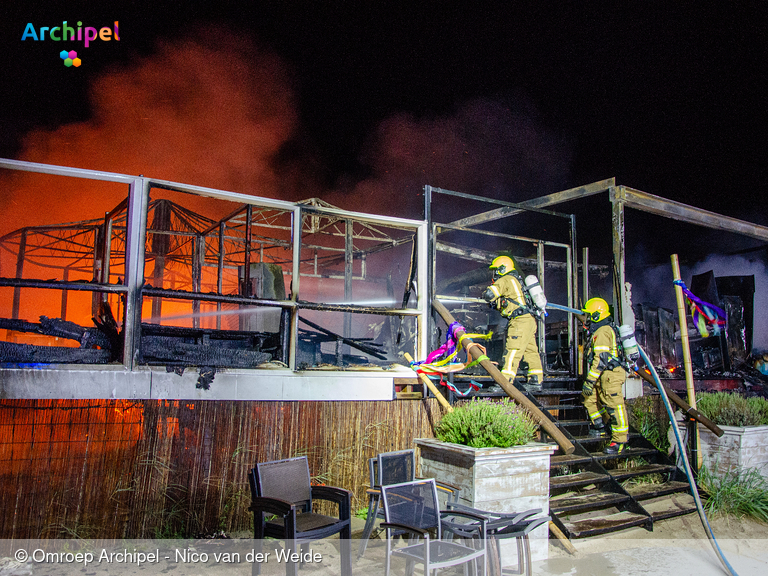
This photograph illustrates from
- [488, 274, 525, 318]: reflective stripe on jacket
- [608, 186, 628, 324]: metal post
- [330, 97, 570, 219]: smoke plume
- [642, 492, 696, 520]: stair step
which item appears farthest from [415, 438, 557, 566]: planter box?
[330, 97, 570, 219]: smoke plume

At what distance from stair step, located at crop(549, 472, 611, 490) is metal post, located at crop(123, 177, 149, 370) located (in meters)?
4.80

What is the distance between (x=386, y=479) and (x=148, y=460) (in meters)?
2.28

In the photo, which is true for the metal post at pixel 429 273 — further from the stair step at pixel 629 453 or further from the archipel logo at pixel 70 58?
the archipel logo at pixel 70 58

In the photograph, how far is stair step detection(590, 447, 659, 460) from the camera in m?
6.62

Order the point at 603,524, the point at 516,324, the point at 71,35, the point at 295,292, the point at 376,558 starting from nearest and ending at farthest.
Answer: the point at 376,558, the point at 603,524, the point at 295,292, the point at 516,324, the point at 71,35

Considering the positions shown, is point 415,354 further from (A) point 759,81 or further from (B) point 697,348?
(A) point 759,81

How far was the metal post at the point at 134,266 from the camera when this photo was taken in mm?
4953

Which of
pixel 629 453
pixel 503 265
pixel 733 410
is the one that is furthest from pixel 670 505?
pixel 503 265

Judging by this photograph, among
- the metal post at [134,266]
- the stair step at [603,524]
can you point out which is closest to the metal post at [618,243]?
the stair step at [603,524]

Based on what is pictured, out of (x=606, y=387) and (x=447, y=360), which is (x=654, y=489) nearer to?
(x=606, y=387)

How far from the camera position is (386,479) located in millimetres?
4660

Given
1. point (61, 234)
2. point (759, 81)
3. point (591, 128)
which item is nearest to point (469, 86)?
point (591, 128)

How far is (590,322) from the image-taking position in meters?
8.50

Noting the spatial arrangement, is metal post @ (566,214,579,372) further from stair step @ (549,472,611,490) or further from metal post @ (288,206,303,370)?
metal post @ (288,206,303,370)
